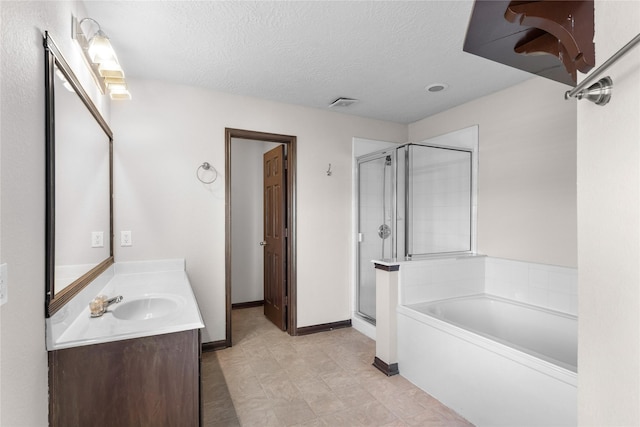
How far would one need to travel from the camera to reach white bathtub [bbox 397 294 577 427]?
1659 mm

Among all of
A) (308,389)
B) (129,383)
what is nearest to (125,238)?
(129,383)

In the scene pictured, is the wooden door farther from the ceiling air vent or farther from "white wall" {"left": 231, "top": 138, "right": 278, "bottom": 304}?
the ceiling air vent

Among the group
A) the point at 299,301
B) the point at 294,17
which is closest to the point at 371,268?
the point at 299,301

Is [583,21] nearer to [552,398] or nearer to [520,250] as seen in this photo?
[552,398]

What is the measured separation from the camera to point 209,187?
3018 mm

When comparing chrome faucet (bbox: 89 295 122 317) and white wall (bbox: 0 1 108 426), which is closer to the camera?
white wall (bbox: 0 1 108 426)

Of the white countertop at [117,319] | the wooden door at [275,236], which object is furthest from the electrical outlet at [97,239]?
the wooden door at [275,236]

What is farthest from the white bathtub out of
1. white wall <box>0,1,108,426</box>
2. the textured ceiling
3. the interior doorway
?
white wall <box>0,1,108,426</box>

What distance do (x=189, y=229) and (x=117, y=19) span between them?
5.39 feet

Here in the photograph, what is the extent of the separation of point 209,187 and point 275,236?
1.03 metres

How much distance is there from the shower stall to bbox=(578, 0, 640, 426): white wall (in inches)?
85.1

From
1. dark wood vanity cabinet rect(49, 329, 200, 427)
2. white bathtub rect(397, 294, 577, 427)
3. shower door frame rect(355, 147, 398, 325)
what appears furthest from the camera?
shower door frame rect(355, 147, 398, 325)

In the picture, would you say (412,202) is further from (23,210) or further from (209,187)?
(23,210)

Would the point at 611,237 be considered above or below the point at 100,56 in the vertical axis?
below
